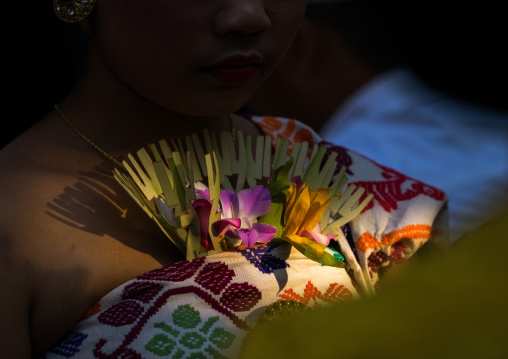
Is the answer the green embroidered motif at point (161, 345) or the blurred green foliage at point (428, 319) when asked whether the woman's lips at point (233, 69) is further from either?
the blurred green foliage at point (428, 319)

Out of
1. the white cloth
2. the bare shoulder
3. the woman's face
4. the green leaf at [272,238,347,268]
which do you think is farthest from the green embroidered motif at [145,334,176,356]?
the white cloth

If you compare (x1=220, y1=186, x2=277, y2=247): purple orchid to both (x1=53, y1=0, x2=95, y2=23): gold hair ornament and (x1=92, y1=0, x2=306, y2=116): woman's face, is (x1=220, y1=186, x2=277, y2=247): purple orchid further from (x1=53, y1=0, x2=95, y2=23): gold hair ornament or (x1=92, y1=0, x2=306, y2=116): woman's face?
(x1=53, y1=0, x2=95, y2=23): gold hair ornament

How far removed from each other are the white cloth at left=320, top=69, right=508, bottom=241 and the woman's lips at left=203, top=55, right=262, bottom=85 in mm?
1457

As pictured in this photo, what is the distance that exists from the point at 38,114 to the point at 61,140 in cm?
24

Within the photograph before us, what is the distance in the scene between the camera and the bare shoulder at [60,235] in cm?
91

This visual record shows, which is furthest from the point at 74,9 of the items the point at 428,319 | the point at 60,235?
the point at 428,319

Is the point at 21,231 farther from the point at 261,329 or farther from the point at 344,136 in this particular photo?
the point at 344,136

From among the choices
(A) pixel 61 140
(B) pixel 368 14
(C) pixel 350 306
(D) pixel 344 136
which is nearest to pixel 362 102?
(D) pixel 344 136

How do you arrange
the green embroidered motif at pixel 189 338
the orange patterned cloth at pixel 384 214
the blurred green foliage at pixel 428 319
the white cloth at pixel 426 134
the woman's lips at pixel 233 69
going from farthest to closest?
the white cloth at pixel 426 134, the orange patterned cloth at pixel 384 214, the woman's lips at pixel 233 69, the green embroidered motif at pixel 189 338, the blurred green foliage at pixel 428 319

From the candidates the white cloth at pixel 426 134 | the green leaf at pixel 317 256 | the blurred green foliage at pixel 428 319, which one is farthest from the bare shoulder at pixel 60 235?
the white cloth at pixel 426 134

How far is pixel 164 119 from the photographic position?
1.16 m

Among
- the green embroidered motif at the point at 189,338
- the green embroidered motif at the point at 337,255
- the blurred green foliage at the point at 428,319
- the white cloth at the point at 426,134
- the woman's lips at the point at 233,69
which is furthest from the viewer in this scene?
the white cloth at the point at 426,134

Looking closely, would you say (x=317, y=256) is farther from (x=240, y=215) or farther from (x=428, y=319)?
(x=428, y=319)

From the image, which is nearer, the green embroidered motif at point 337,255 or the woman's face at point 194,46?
the woman's face at point 194,46
